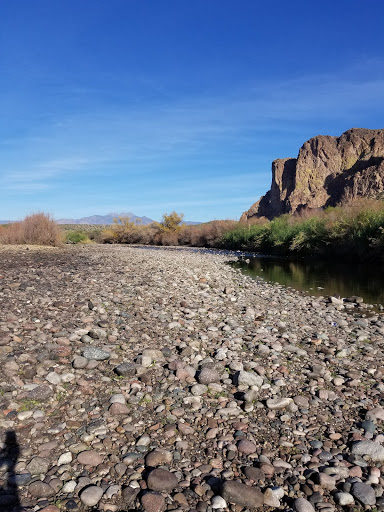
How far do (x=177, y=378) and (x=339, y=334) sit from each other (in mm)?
3468

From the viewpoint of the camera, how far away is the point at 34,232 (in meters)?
23.9

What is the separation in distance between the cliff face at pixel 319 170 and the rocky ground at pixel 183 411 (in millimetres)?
100428

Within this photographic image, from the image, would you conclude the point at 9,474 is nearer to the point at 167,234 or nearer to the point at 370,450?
the point at 370,450

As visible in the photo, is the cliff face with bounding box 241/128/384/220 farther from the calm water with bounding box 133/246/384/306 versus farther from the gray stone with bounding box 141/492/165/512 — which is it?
the gray stone with bounding box 141/492/165/512

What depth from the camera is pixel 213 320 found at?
6594 mm

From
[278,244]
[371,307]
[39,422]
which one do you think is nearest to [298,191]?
[278,244]

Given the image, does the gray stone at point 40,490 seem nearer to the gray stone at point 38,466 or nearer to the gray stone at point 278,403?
the gray stone at point 38,466

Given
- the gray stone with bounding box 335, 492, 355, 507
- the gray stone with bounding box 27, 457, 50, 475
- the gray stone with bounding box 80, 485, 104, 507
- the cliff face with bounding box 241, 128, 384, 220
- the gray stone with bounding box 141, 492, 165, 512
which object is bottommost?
the gray stone with bounding box 335, 492, 355, 507

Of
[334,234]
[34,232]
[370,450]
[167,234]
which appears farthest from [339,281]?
[167,234]

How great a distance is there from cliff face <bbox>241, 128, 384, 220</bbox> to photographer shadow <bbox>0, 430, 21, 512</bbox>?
339 ft

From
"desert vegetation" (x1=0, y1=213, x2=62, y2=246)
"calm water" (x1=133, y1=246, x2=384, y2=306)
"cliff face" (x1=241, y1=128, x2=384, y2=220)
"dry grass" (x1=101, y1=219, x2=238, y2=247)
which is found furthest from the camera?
"cliff face" (x1=241, y1=128, x2=384, y2=220)

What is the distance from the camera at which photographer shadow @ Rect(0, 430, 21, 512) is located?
222 cm

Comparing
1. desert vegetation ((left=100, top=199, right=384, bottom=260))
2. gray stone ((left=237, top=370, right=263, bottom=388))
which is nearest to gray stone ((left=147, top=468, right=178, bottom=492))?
gray stone ((left=237, top=370, right=263, bottom=388))

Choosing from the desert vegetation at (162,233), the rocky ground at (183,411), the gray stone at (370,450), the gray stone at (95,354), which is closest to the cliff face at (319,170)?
the desert vegetation at (162,233)
